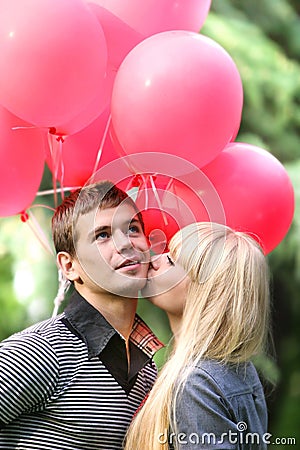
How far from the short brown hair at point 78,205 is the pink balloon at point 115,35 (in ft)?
1.59

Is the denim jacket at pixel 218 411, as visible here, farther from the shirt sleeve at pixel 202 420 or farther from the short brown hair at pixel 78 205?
the short brown hair at pixel 78 205

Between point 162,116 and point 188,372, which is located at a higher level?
point 162,116

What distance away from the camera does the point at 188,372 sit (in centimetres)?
179

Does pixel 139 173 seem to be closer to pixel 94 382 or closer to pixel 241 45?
pixel 94 382

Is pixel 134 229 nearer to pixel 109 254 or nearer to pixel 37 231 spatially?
pixel 109 254

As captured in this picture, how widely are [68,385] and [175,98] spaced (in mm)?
743

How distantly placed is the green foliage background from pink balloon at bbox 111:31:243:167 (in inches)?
78.4

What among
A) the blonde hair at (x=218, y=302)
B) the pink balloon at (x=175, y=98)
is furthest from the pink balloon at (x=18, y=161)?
the blonde hair at (x=218, y=302)

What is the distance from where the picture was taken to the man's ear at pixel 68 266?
1916 millimetres

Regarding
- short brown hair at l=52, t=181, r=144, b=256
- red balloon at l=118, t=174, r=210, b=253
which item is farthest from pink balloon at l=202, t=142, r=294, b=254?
short brown hair at l=52, t=181, r=144, b=256

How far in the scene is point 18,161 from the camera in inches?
85.4

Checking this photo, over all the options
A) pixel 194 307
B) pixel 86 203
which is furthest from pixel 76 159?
pixel 194 307

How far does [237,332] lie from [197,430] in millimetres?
265

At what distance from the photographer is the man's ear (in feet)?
6.29
